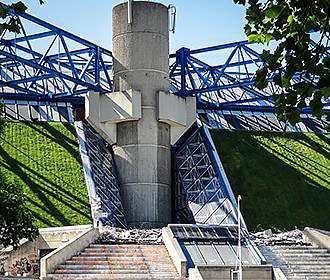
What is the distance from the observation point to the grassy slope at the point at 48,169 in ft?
137

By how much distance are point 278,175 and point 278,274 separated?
16.9 m

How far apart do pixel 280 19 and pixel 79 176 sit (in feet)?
124

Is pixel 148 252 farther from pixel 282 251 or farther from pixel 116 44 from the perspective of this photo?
pixel 116 44

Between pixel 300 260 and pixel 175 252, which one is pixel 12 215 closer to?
pixel 175 252

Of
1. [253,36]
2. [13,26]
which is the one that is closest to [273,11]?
[253,36]

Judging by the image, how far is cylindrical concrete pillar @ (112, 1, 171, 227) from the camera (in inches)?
1738

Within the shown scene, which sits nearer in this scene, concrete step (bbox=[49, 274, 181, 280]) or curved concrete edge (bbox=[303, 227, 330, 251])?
concrete step (bbox=[49, 274, 181, 280])

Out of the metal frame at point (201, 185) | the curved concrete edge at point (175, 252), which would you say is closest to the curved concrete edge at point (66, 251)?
the curved concrete edge at point (175, 252)

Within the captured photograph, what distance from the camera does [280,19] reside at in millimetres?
7738

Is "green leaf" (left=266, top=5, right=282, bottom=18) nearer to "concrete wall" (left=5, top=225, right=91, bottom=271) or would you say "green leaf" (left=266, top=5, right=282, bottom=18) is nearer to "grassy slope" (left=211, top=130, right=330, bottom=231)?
"concrete wall" (left=5, top=225, right=91, bottom=271)

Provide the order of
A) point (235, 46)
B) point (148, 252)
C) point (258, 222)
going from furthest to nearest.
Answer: point (235, 46), point (258, 222), point (148, 252)

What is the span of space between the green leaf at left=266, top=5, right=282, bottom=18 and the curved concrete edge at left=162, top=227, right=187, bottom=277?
25.2 m

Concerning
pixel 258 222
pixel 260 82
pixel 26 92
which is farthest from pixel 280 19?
pixel 26 92

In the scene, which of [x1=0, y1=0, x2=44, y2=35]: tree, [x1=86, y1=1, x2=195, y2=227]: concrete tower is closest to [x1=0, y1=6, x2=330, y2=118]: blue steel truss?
[x1=86, y1=1, x2=195, y2=227]: concrete tower
